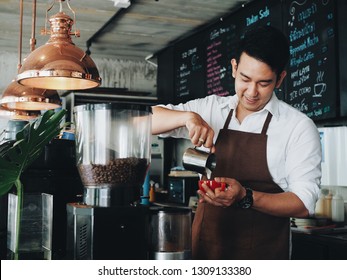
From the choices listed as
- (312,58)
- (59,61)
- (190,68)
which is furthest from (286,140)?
(190,68)

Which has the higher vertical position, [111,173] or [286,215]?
[111,173]

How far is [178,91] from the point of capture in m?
6.06

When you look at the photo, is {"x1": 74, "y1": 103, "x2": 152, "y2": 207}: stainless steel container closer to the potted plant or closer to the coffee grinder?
the coffee grinder

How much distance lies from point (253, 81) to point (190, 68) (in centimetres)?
372

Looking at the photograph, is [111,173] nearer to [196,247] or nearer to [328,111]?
[196,247]

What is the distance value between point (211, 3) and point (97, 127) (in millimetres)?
3359

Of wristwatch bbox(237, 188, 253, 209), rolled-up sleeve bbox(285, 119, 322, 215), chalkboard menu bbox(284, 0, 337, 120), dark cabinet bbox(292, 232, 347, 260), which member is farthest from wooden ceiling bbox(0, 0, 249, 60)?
wristwatch bbox(237, 188, 253, 209)

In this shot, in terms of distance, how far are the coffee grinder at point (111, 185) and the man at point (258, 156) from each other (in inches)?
16.0

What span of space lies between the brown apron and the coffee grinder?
2.40ft

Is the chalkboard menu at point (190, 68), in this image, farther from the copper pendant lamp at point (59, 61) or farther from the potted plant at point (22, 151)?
the potted plant at point (22, 151)

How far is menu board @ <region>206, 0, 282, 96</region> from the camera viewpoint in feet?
14.4

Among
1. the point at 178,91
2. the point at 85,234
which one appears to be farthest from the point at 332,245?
the point at 178,91

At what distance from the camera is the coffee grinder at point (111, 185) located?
150cm

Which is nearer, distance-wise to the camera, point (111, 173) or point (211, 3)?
point (111, 173)
